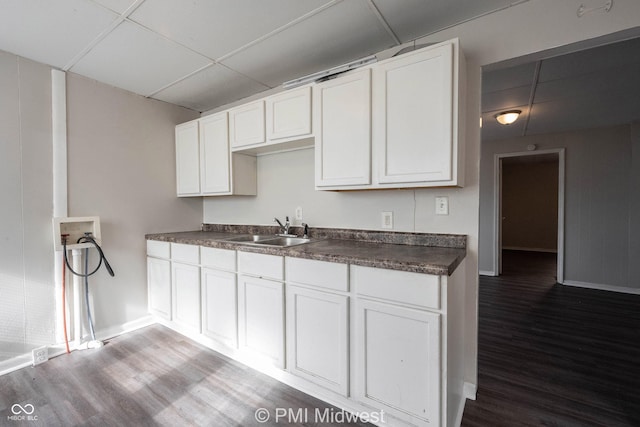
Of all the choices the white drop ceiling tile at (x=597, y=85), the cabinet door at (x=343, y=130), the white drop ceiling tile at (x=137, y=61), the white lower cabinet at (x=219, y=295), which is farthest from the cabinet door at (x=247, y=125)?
the white drop ceiling tile at (x=597, y=85)

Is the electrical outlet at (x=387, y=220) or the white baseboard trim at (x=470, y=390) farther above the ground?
the electrical outlet at (x=387, y=220)

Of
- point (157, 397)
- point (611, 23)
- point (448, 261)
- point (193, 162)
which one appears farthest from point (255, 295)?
point (611, 23)

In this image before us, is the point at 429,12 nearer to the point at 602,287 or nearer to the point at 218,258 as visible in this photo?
the point at 218,258

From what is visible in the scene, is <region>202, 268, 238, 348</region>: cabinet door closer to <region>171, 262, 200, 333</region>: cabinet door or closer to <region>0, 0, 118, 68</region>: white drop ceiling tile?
<region>171, 262, 200, 333</region>: cabinet door

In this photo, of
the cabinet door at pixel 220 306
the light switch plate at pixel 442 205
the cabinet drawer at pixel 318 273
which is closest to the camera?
the cabinet drawer at pixel 318 273

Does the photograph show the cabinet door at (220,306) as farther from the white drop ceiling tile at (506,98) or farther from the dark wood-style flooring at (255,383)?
the white drop ceiling tile at (506,98)

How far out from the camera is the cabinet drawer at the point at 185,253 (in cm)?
238

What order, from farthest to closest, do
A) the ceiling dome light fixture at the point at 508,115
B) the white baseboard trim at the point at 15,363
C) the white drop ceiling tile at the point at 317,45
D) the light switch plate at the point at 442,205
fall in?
1. the ceiling dome light fixture at the point at 508,115
2. the white baseboard trim at the point at 15,363
3. the light switch plate at the point at 442,205
4. the white drop ceiling tile at the point at 317,45

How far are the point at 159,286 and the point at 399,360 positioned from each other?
7.78ft

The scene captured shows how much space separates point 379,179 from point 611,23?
137 cm

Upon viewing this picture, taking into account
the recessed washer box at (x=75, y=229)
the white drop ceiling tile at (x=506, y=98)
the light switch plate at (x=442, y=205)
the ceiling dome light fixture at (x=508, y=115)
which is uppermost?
the white drop ceiling tile at (x=506, y=98)

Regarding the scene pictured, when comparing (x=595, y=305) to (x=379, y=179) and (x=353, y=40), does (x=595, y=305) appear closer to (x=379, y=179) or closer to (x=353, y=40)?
(x=379, y=179)

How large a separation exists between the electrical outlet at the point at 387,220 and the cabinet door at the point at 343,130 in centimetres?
38

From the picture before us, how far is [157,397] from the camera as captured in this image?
1759 mm
